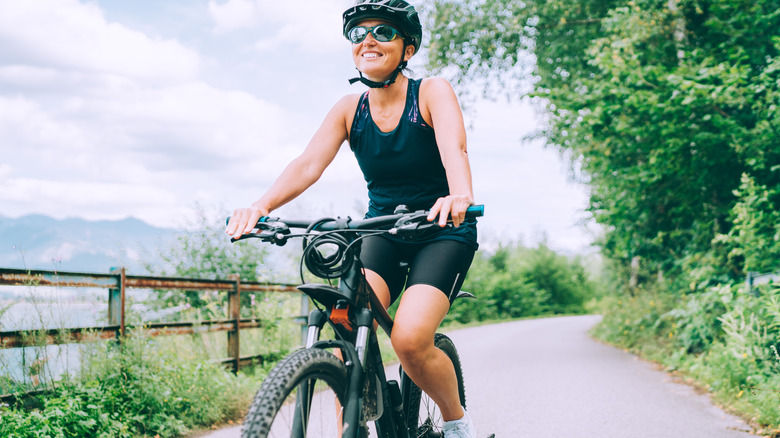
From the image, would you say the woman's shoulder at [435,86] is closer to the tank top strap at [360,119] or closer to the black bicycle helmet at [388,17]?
the black bicycle helmet at [388,17]

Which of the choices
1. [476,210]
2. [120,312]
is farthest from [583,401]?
[476,210]

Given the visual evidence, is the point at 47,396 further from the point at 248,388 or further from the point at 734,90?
the point at 734,90

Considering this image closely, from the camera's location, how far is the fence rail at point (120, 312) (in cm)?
482

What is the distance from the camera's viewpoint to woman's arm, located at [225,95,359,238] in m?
2.86

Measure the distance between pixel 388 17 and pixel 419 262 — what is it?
3.60 ft

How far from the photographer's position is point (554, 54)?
1433 centimetres

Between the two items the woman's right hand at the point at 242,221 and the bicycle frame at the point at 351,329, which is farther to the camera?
the woman's right hand at the point at 242,221

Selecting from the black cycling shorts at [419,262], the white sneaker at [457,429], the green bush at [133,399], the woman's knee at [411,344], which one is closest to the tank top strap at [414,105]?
the black cycling shorts at [419,262]

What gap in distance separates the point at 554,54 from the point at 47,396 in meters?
12.5

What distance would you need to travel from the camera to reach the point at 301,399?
216 centimetres

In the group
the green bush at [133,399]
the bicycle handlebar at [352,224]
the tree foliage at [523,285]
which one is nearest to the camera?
the bicycle handlebar at [352,224]

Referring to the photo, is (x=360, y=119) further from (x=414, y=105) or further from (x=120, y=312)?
(x=120, y=312)

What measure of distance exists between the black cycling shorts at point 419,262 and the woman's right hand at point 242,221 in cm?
63

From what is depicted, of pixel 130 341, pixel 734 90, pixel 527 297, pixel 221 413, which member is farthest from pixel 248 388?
pixel 527 297
